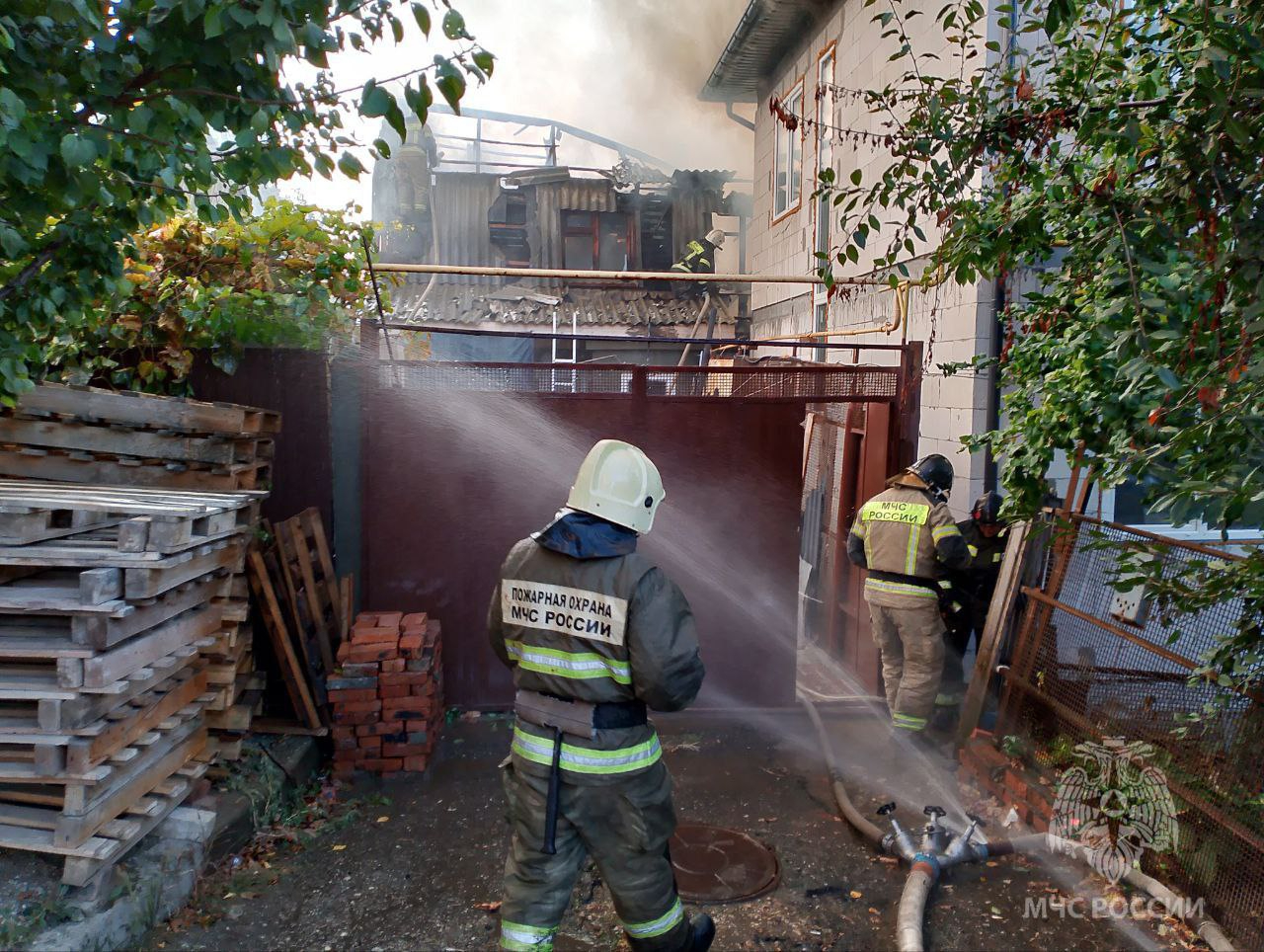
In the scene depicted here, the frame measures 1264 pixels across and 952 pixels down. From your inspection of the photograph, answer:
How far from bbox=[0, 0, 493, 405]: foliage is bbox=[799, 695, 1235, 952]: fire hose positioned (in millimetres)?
3606

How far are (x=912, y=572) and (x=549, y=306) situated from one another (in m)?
10.9

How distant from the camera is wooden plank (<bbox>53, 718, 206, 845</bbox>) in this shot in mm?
3348

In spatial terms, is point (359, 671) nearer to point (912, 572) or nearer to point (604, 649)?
point (604, 649)

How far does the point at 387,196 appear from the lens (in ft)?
66.6

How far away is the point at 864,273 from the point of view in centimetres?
797

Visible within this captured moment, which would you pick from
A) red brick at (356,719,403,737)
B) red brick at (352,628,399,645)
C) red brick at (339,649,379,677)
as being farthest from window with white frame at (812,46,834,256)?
red brick at (356,719,403,737)

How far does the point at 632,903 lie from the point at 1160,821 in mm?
2454

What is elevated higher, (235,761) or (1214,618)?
(1214,618)

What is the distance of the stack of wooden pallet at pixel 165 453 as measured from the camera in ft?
14.0

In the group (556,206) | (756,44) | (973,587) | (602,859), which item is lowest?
(602,859)

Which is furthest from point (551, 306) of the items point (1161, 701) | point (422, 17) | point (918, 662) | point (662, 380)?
point (422, 17)

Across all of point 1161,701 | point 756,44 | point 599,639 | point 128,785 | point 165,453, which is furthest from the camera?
point 756,44

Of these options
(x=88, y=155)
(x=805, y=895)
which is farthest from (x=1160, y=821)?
(x=88, y=155)

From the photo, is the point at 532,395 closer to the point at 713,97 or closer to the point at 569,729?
the point at 569,729
